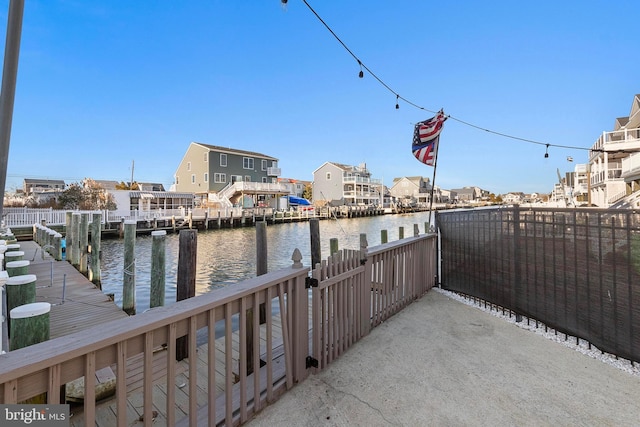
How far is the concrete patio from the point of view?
90.3 inches

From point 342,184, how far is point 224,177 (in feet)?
83.2

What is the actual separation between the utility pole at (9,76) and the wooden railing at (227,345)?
1.42m

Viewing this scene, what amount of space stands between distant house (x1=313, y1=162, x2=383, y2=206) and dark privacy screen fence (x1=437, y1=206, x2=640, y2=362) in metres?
47.7


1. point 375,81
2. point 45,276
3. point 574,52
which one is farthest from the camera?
point 574,52

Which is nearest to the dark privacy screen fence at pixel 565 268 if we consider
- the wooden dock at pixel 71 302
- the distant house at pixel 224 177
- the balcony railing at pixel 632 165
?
the wooden dock at pixel 71 302

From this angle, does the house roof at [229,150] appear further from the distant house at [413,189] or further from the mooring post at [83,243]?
the distant house at [413,189]

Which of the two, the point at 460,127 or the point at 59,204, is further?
the point at 59,204

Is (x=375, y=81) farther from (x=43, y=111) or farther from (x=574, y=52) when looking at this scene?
(x=43, y=111)

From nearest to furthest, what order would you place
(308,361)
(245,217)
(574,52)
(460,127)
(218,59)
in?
(308,361), (574,52), (460,127), (218,59), (245,217)

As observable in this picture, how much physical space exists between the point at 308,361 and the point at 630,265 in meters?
3.42

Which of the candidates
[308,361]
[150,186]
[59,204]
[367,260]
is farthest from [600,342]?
[150,186]

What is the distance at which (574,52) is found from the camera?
411 inches

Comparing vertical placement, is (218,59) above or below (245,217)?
above

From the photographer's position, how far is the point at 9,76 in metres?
1.99
